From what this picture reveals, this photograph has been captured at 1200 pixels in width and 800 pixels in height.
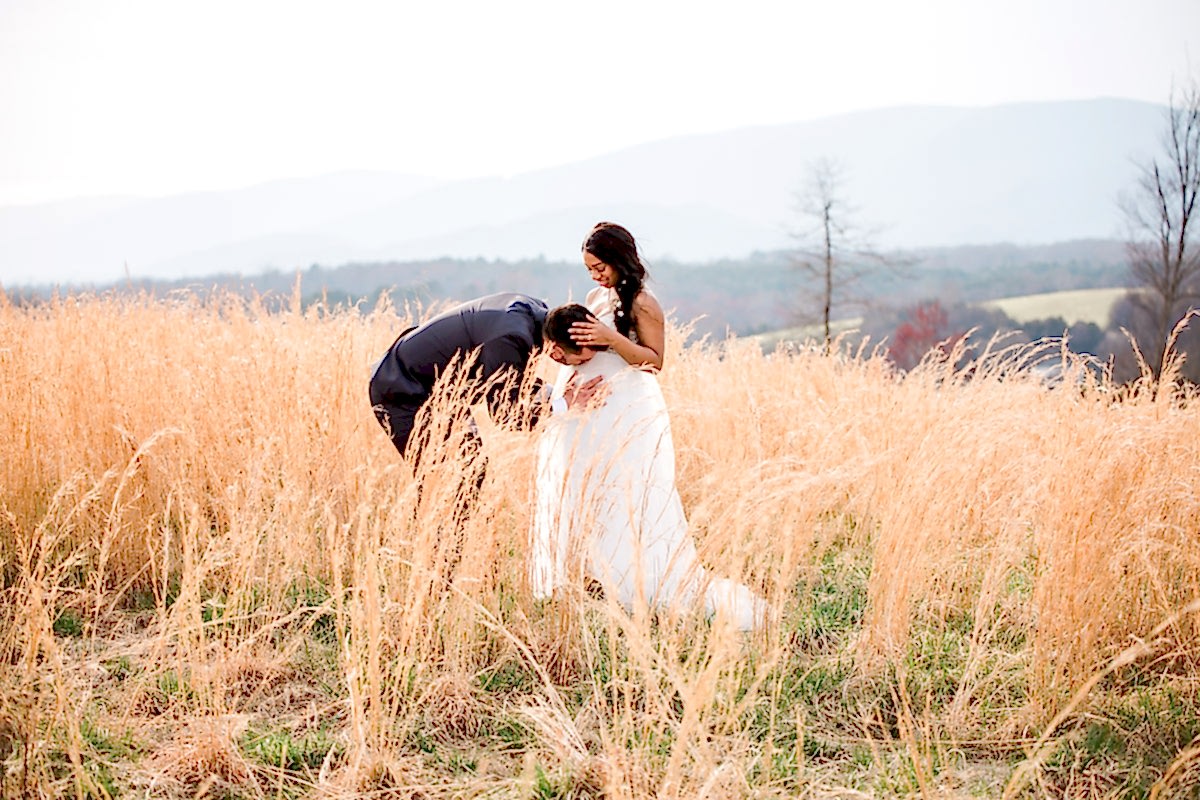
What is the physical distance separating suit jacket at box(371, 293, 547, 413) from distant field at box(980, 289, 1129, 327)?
135 feet

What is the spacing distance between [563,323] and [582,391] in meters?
0.33

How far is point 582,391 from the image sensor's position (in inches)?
164

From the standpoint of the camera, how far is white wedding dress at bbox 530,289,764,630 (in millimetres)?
3152

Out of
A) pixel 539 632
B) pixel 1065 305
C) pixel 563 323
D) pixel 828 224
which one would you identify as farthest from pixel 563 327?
pixel 1065 305

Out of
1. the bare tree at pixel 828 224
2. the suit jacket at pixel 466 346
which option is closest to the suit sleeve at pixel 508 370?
the suit jacket at pixel 466 346

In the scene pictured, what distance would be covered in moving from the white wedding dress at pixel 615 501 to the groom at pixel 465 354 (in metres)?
0.17

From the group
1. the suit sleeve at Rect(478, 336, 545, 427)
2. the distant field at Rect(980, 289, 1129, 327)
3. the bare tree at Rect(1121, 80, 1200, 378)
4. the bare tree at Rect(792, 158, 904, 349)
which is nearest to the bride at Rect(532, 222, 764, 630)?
the suit sleeve at Rect(478, 336, 545, 427)

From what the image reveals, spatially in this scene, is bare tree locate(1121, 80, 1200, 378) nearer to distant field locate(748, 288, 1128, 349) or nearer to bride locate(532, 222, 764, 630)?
bride locate(532, 222, 764, 630)

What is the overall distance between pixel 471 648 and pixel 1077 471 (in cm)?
213

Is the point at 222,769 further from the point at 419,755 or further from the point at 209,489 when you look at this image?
the point at 209,489

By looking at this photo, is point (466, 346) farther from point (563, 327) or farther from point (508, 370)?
point (563, 327)

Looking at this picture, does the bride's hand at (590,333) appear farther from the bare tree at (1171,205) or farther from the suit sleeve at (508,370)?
the bare tree at (1171,205)

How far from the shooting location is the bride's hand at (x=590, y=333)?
13.4 feet

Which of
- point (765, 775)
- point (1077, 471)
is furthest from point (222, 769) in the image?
point (1077, 471)
